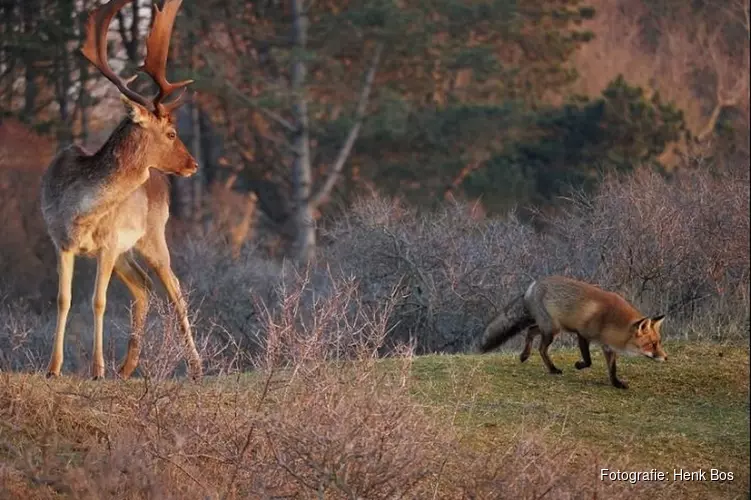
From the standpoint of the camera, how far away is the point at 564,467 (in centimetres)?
850

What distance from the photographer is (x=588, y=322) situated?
37.9ft

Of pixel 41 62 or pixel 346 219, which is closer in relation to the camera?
pixel 346 219

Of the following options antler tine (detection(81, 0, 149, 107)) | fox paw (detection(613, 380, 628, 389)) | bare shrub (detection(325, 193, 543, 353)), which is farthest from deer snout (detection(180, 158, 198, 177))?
fox paw (detection(613, 380, 628, 389))

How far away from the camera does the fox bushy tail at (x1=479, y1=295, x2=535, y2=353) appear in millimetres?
12477

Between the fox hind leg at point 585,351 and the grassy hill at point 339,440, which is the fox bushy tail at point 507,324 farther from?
the grassy hill at point 339,440

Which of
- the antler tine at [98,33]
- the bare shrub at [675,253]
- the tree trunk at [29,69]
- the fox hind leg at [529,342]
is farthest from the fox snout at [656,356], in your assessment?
the tree trunk at [29,69]

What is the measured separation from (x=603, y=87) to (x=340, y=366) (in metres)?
33.6

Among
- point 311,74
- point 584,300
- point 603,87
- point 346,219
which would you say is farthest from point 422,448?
point 603,87

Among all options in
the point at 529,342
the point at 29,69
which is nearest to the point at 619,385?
the point at 529,342

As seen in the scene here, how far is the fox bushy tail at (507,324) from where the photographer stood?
12.5m

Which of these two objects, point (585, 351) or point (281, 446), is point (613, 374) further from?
point (281, 446)

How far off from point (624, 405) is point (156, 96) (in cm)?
486

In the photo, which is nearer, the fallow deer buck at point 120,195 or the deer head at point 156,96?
the fallow deer buck at point 120,195

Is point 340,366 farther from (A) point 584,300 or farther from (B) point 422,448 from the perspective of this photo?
(A) point 584,300
